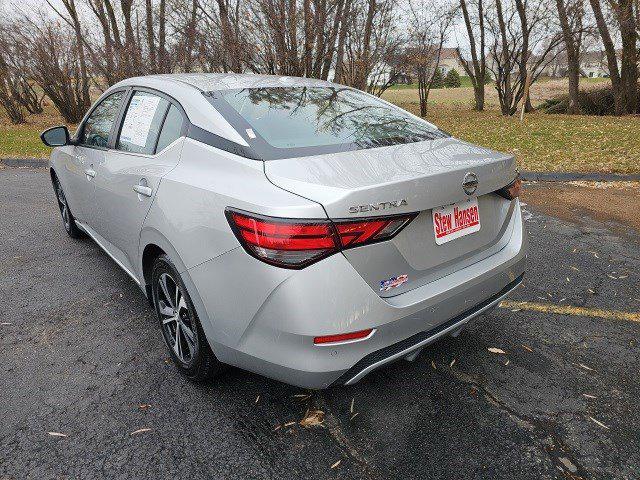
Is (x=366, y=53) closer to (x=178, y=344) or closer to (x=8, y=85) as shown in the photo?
(x=8, y=85)

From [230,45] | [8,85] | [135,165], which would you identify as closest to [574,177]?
[135,165]

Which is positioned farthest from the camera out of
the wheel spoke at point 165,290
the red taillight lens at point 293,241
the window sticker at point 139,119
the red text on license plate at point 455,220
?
the window sticker at point 139,119

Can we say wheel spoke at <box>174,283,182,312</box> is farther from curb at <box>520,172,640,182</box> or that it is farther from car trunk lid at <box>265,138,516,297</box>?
curb at <box>520,172,640,182</box>

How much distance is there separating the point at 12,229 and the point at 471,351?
4.96 metres

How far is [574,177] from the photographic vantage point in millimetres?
7156

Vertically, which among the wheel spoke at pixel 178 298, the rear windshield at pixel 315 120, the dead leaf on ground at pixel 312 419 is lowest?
the dead leaf on ground at pixel 312 419

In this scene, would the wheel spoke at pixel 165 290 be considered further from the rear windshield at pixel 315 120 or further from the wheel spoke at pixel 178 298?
the rear windshield at pixel 315 120

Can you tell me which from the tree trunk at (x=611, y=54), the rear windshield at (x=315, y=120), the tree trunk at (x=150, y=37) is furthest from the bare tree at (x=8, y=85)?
the tree trunk at (x=611, y=54)

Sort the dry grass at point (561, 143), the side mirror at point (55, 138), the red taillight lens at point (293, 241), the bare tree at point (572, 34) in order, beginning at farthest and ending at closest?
the bare tree at point (572, 34)
the dry grass at point (561, 143)
the side mirror at point (55, 138)
the red taillight lens at point (293, 241)

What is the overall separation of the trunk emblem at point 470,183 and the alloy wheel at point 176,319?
4.56ft

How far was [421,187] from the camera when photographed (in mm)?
1898

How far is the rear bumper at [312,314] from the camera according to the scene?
177cm

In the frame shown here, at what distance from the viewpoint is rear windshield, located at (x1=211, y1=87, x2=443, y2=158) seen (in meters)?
2.30

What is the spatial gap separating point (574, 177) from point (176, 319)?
6.61 m
